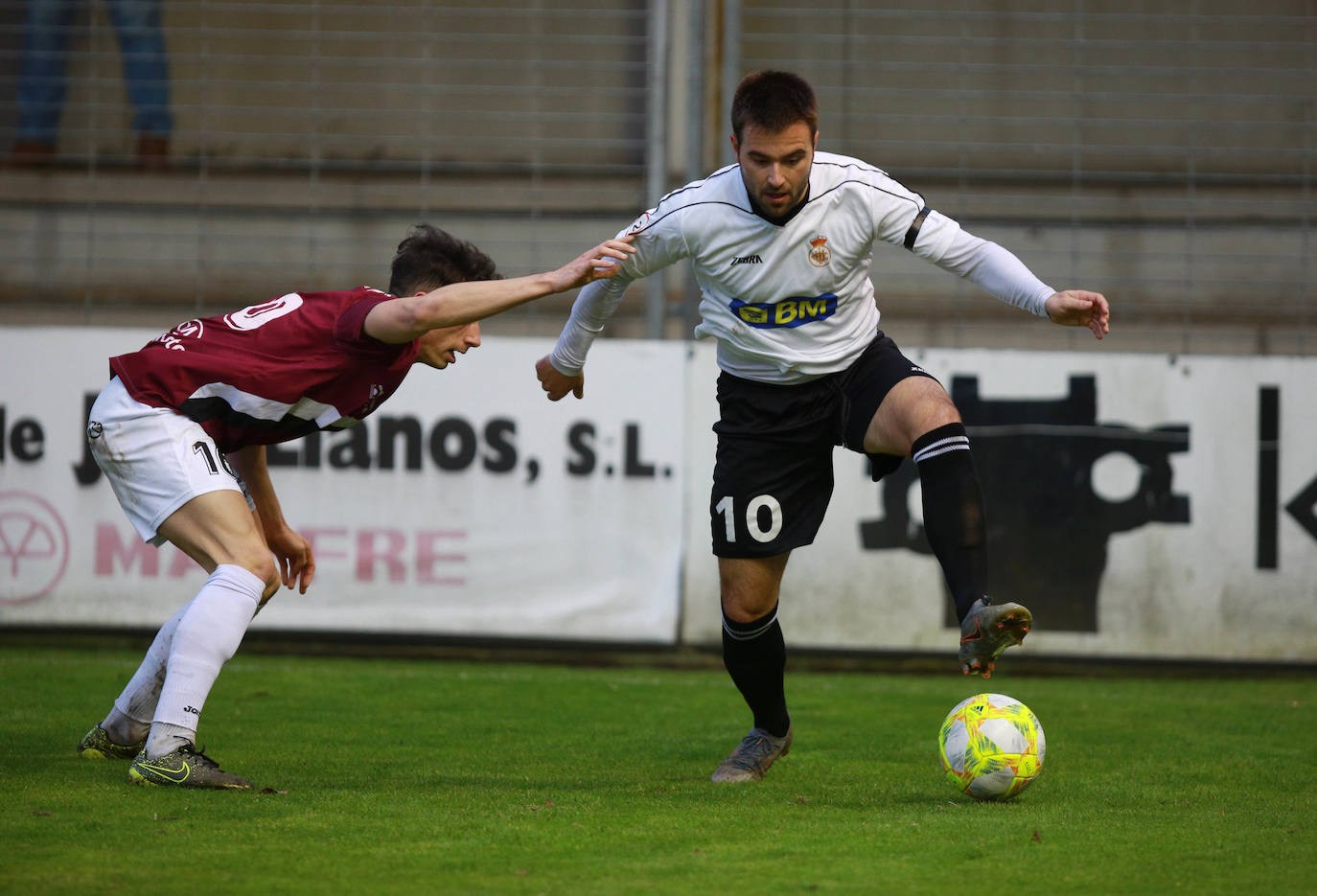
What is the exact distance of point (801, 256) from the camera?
427cm

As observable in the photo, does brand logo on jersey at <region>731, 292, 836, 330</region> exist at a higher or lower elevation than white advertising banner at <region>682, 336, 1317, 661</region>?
higher

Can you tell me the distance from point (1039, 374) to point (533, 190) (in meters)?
2.92

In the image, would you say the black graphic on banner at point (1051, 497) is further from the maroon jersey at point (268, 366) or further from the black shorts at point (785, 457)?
the maroon jersey at point (268, 366)

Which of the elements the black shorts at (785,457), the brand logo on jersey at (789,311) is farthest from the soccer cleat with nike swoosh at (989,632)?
the brand logo on jersey at (789,311)

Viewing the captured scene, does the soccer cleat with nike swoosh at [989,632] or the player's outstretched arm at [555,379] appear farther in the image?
the player's outstretched arm at [555,379]

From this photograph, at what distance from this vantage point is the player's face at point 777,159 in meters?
4.07

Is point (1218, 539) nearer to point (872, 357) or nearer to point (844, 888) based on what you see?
point (872, 357)

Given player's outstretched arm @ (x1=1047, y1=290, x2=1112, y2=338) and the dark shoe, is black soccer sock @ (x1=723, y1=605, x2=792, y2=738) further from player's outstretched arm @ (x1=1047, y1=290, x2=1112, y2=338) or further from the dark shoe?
player's outstretched arm @ (x1=1047, y1=290, x2=1112, y2=338)

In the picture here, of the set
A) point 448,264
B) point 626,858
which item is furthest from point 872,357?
point 626,858

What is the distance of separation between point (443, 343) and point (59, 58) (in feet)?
16.4

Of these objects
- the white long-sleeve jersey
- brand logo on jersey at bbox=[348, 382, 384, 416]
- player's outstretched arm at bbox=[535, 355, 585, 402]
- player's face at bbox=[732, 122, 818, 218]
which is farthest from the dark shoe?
player's face at bbox=[732, 122, 818, 218]

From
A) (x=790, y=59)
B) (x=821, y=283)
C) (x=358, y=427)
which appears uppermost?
(x=790, y=59)

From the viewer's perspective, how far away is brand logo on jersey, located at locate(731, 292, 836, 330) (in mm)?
4352

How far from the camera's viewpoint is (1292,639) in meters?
7.27
